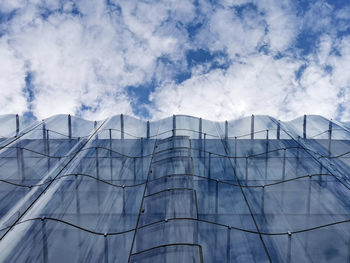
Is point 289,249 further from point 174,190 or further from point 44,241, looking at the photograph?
point 44,241

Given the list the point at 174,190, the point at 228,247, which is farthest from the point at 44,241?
the point at 228,247

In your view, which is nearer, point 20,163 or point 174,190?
point 174,190

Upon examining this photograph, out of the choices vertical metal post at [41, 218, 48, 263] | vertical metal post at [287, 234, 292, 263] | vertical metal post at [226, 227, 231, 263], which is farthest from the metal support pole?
vertical metal post at [287, 234, 292, 263]

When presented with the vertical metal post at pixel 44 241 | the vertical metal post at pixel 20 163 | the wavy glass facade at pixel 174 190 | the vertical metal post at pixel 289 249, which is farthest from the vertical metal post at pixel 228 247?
the vertical metal post at pixel 20 163

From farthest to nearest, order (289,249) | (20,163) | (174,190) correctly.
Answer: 1. (20,163)
2. (174,190)
3. (289,249)

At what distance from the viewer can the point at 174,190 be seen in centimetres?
977

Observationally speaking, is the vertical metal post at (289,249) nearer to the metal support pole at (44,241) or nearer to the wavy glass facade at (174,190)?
the wavy glass facade at (174,190)

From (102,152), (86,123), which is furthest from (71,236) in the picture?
(86,123)

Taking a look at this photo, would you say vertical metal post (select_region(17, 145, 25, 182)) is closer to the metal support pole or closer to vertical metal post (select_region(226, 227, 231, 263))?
the metal support pole

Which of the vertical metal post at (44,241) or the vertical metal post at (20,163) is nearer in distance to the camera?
the vertical metal post at (44,241)

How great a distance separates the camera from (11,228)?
27.8 ft

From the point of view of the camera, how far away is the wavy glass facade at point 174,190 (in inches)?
311

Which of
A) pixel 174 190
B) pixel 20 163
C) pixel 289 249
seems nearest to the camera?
pixel 289 249

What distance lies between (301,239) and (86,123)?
10.4 m
